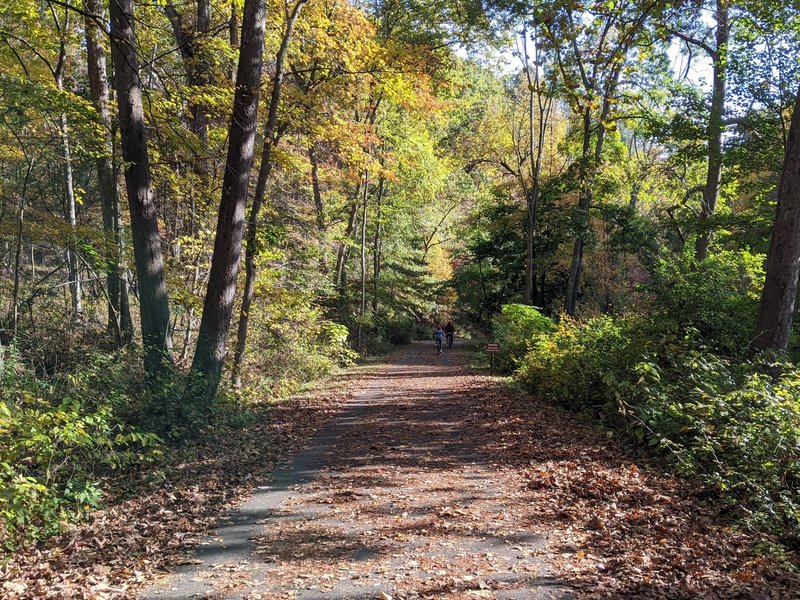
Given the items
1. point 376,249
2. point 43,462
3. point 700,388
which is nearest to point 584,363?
point 700,388

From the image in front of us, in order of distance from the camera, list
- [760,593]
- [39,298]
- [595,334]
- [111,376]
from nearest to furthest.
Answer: [760,593], [111,376], [595,334], [39,298]

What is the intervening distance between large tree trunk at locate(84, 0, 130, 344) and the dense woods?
0.19ft

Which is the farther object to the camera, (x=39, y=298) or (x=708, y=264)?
(x=39, y=298)

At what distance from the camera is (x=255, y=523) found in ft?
16.9

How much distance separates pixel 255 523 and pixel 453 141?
2381cm

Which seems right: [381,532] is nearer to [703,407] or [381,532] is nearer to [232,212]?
[703,407]

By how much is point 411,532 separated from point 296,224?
16.8 m

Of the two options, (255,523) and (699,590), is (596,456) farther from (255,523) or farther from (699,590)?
(255,523)

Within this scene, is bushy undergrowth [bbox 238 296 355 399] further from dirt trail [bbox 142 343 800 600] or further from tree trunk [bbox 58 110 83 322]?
dirt trail [bbox 142 343 800 600]

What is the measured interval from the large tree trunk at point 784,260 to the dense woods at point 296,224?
3cm

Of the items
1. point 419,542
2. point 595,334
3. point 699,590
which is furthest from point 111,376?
point 595,334

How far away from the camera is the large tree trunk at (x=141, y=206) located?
8648 millimetres

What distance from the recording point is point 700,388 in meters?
6.77

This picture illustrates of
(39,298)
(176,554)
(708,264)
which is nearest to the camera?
(176,554)
